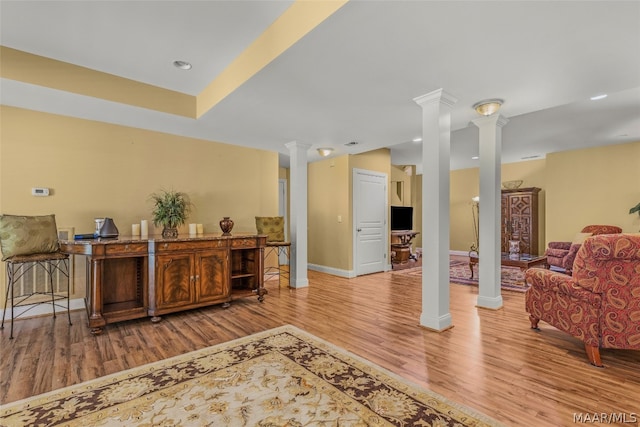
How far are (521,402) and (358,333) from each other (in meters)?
1.46

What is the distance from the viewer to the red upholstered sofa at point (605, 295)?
7.61 feet

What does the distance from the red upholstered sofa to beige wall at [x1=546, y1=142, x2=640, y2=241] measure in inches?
207

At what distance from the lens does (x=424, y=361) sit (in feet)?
8.16

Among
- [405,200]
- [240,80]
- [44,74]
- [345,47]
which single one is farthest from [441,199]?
[405,200]

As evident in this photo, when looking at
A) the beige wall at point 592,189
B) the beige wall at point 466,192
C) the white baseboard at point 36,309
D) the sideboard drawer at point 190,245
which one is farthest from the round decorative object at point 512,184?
the white baseboard at point 36,309

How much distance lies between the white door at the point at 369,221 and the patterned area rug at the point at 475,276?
0.68 meters

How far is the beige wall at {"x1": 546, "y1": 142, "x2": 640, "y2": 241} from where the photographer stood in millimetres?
6098

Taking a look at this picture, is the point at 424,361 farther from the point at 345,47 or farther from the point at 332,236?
the point at 332,236

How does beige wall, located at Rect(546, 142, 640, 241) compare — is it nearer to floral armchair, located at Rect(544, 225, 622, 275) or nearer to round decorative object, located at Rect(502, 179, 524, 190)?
floral armchair, located at Rect(544, 225, 622, 275)

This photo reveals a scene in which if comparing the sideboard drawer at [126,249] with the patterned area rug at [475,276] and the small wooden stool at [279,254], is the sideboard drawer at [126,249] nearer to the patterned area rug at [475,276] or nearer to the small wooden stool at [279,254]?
the small wooden stool at [279,254]

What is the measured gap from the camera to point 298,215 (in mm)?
5219

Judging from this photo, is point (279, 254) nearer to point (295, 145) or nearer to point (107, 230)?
point (295, 145)

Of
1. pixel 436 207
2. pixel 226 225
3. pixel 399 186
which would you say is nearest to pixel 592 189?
pixel 399 186

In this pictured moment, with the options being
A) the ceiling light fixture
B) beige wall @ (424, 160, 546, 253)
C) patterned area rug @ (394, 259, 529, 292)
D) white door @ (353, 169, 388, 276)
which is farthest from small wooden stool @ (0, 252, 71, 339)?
beige wall @ (424, 160, 546, 253)
